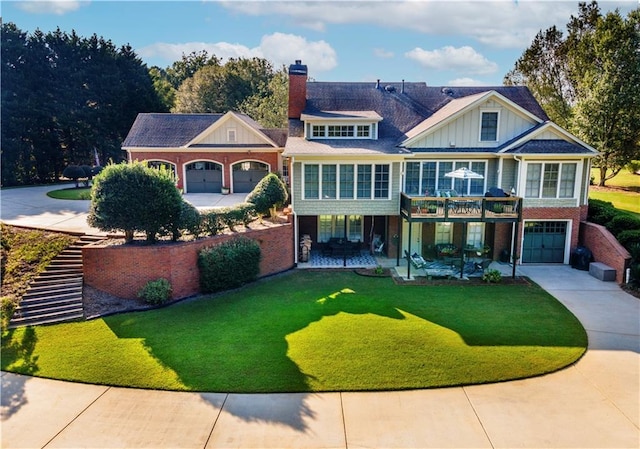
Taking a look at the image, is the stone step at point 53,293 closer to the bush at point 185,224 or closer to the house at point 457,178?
the bush at point 185,224

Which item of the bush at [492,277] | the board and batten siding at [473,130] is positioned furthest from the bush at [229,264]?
the bush at [492,277]

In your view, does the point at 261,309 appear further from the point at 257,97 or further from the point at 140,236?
the point at 257,97

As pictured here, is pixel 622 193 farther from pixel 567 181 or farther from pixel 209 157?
pixel 209 157

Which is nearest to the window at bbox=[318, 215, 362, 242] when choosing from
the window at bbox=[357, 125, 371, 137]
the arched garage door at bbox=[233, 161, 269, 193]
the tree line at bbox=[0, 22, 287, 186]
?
the window at bbox=[357, 125, 371, 137]

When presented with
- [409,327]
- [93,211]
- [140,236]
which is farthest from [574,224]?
[93,211]

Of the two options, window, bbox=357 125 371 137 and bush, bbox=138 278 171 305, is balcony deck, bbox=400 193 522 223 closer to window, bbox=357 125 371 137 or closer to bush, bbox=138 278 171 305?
window, bbox=357 125 371 137
